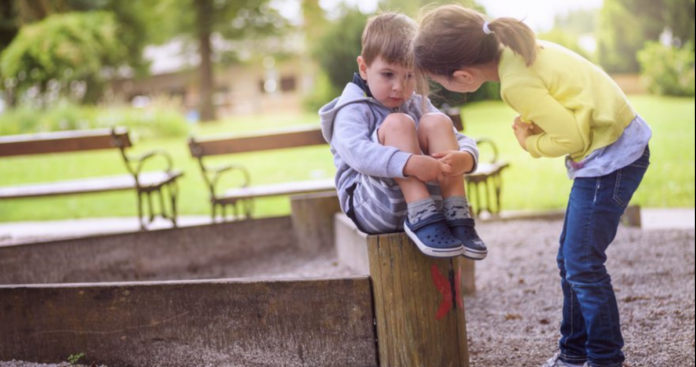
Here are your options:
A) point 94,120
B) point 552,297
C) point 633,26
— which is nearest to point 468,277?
point 552,297

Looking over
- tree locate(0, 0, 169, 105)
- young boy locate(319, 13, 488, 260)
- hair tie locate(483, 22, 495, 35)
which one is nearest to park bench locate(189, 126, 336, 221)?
young boy locate(319, 13, 488, 260)

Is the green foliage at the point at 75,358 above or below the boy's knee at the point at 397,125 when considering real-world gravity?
below

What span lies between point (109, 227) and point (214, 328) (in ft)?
16.7

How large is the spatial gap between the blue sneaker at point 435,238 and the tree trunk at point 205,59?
24013 millimetres

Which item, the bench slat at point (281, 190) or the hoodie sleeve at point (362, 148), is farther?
the bench slat at point (281, 190)

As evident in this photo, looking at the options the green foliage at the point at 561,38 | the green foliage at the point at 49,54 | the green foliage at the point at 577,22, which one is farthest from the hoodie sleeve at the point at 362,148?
the green foliage at the point at 49,54

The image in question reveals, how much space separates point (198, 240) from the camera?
5008mm

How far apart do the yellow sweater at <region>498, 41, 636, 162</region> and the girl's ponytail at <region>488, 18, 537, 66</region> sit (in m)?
0.03

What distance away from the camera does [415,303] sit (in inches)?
111

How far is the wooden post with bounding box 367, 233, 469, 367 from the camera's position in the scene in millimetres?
2820

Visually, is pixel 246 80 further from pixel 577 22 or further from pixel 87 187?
pixel 87 187

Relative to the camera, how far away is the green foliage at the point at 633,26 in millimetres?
9033

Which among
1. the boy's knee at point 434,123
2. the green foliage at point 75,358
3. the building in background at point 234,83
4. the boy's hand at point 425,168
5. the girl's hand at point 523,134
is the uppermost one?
the boy's knee at point 434,123

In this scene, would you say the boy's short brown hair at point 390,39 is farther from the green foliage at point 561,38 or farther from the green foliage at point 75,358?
the green foliage at point 561,38
